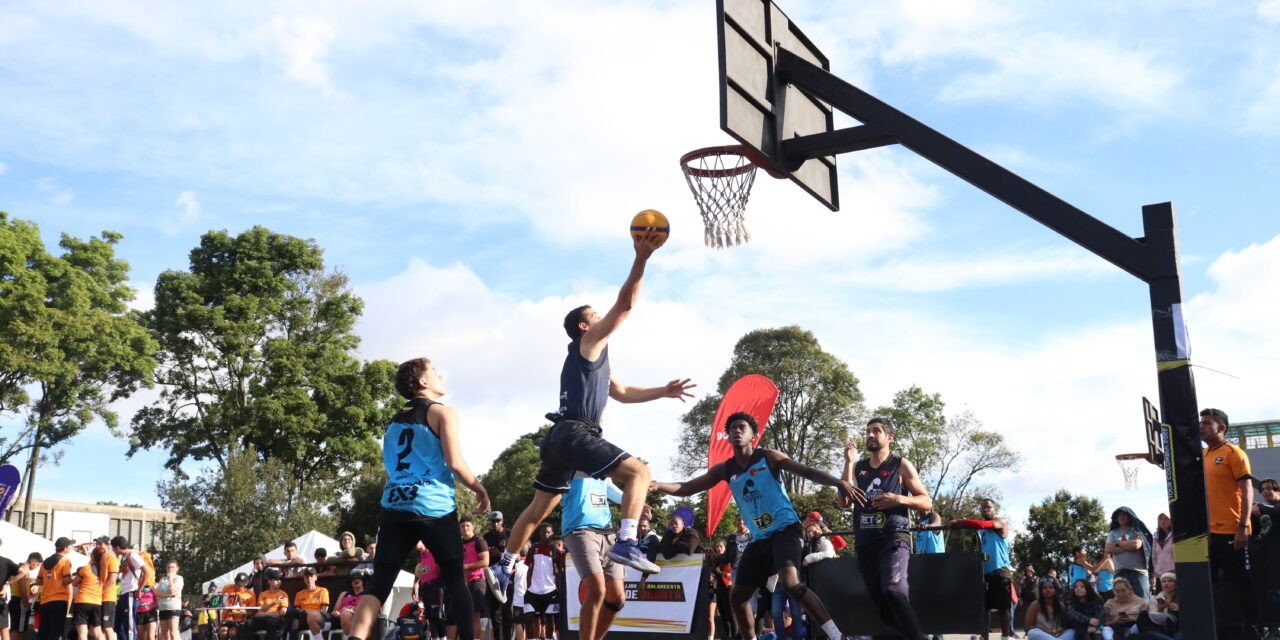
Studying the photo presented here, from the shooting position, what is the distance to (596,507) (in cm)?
793

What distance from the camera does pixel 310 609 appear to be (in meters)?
16.5

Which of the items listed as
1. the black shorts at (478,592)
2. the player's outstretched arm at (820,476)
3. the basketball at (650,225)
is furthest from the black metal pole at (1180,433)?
the black shorts at (478,592)

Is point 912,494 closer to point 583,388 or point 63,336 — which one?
point 583,388

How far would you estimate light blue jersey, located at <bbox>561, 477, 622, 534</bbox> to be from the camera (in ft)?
25.7

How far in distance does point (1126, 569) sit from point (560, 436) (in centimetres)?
804

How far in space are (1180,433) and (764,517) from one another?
322 cm

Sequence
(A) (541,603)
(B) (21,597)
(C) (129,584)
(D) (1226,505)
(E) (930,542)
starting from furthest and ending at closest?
(B) (21,597)
(C) (129,584)
(A) (541,603)
(E) (930,542)
(D) (1226,505)

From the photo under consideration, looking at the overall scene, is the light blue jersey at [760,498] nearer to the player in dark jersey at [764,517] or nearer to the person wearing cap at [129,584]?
the player in dark jersey at [764,517]

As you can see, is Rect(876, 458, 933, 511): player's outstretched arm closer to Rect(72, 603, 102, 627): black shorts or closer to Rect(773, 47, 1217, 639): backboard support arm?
Rect(773, 47, 1217, 639): backboard support arm

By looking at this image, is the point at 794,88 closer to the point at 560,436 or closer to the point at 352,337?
the point at 560,436

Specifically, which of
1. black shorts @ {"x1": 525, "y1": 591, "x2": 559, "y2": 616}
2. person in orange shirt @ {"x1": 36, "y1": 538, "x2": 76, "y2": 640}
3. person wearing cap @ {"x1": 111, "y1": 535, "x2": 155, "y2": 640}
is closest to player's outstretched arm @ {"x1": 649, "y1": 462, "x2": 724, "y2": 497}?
black shorts @ {"x1": 525, "y1": 591, "x2": 559, "y2": 616}

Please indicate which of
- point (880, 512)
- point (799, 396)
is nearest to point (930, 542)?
point (880, 512)

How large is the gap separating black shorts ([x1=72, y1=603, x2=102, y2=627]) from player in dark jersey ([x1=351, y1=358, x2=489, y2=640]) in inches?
423

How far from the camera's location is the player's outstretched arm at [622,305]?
23.3ft
